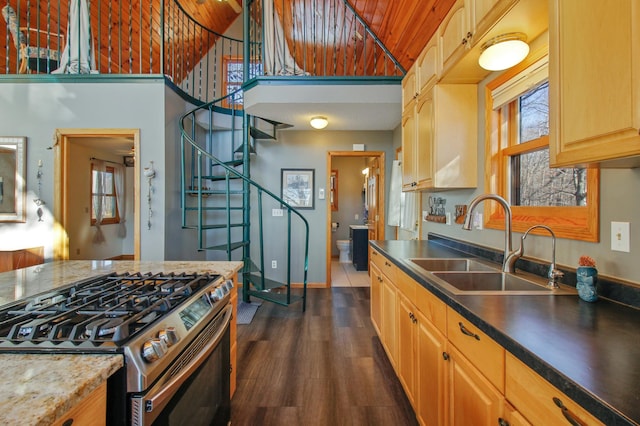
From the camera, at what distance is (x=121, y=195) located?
611 centimetres

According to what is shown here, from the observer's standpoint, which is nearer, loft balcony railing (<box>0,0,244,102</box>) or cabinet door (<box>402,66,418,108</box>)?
cabinet door (<box>402,66,418,108</box>)

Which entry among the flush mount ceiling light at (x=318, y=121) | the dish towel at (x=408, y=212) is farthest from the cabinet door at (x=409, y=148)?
the flush mount ceiling light at (x=318, y=121)

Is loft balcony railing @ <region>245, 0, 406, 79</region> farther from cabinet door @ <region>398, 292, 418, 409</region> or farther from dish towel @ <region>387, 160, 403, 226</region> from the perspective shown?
cabinet door @ <region>398, 292, 418, 409</region>

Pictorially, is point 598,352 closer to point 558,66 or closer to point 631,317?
point 631,317

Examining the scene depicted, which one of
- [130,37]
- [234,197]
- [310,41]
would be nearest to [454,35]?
[130,37]

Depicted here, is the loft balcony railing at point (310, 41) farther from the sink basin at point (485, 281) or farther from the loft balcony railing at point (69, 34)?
the sink basin at point (485, 281)

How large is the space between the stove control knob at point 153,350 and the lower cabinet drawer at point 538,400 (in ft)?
3.25

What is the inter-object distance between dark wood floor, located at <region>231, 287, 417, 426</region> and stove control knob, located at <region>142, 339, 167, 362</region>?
1217 millimetres

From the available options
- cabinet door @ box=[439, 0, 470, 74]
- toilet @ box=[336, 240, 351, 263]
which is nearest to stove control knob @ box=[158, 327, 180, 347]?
cabinet door @ box=[439, 0, 470, 74]

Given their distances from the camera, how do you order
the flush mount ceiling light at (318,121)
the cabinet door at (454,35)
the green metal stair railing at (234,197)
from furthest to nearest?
the green metal stair railing at (234,197)
the flush mount ceiling light at (318,121)
the cabinet door at (454,35)

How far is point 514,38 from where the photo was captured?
138 centimetres

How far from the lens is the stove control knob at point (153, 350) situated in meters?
0.74

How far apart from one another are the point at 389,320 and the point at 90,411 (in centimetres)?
185

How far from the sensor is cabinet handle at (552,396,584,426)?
599mm
